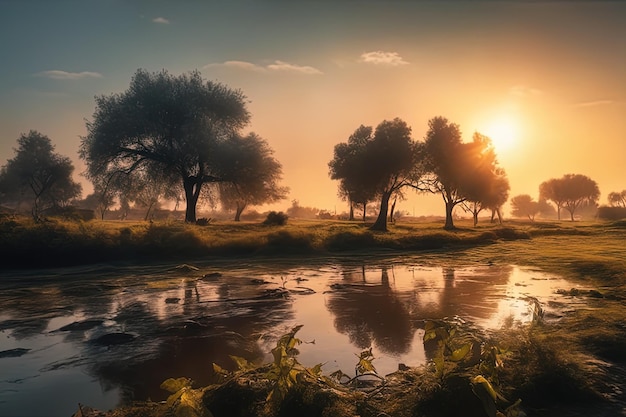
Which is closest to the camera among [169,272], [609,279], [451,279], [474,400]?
[474,400]

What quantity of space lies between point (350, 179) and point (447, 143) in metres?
14.1

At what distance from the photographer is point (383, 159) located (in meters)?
50.6

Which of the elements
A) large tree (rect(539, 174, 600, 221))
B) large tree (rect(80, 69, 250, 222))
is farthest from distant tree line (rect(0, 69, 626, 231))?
large tree (rect(539, 174, 600, 221))

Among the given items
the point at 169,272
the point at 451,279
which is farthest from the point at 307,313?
the point at 169,272

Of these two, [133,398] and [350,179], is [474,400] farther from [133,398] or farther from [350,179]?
[350,179]

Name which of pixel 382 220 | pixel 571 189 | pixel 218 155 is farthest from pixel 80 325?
pixel 571 189

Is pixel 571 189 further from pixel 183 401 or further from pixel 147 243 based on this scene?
pixel 183 401

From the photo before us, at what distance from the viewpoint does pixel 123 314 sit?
12.8 m

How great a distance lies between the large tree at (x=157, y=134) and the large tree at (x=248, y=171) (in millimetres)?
1562

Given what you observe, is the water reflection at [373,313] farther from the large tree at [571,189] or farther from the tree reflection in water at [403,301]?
the large tree at [571,189]

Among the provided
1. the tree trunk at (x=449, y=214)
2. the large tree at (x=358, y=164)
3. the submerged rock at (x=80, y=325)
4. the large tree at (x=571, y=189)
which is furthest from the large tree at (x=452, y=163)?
the large tree at (x=571, y=189)

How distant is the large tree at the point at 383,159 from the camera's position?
166ft

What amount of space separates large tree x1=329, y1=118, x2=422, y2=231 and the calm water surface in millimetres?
29768

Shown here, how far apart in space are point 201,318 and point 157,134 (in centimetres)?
3548
